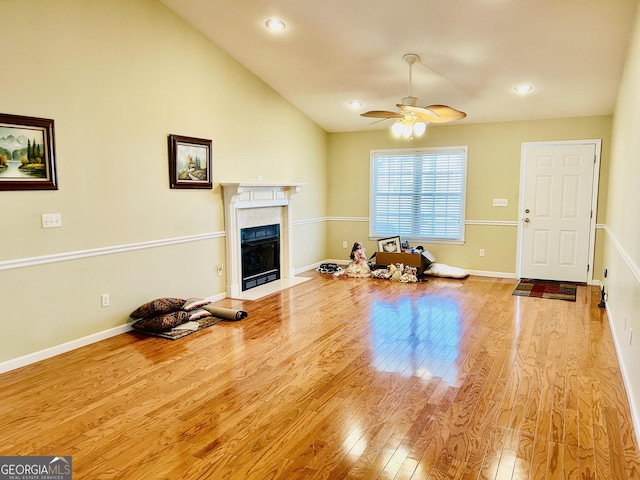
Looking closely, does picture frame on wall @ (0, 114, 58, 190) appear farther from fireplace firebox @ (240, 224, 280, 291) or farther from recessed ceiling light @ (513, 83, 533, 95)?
recessed ceiling light @ (513, 83, 533, 95)

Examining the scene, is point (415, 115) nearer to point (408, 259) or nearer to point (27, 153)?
point (408, 259)

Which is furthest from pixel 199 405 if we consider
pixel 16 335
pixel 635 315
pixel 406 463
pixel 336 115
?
pixel 336 115

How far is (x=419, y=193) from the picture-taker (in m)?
7.36

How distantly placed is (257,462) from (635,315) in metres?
2.48

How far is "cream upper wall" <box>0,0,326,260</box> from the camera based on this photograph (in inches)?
131

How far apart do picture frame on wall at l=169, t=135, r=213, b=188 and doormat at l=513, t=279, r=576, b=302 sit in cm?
425

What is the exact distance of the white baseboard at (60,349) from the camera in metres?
3.32

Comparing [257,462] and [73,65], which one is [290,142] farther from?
[257,462]

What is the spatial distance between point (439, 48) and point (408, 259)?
3.29m

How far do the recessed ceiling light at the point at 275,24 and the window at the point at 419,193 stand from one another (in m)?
3.44

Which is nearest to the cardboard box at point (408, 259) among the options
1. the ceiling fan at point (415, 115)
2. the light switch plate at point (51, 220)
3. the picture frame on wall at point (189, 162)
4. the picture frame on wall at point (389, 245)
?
the picture frame on wall at point (389, 245)

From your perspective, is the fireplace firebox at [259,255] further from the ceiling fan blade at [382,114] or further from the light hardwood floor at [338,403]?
the ceiling fan blade at [382,114]

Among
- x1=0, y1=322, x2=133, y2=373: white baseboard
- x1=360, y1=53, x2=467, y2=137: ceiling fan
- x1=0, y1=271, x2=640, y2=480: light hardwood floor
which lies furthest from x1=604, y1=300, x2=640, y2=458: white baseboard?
x1=0, y1=322, x2=133, y2=373: white baseboard

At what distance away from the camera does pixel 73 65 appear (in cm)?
360
